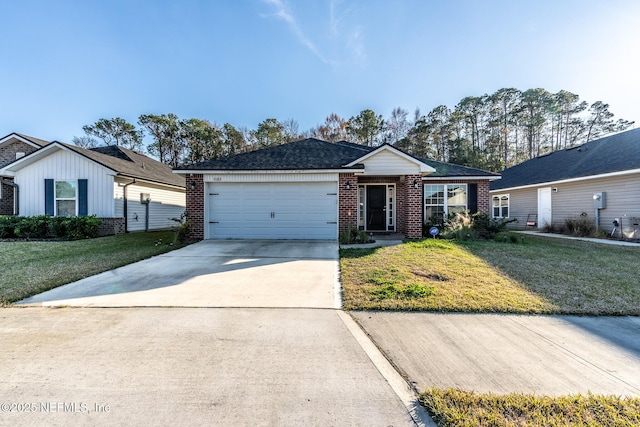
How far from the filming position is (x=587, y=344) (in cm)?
292

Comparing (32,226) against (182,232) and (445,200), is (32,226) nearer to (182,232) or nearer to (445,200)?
(182,232)

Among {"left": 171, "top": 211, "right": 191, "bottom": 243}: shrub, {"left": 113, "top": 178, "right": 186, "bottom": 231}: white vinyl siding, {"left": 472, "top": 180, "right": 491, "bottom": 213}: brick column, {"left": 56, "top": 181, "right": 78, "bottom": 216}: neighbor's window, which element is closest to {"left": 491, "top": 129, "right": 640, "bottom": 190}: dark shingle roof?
{"left": 472, "top": 180, "right": 491, "bottom": 213}: brick column

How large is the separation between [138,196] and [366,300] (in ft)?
45.6

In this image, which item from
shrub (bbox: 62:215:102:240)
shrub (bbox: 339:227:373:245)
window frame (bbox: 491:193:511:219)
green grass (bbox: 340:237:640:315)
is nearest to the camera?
green grass (bbox: 340:237:640:315)

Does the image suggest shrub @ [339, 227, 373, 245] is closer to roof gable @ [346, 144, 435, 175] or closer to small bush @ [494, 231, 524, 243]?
roof gable @ [346, 144, 435, 175]

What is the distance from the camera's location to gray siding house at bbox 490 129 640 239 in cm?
1103

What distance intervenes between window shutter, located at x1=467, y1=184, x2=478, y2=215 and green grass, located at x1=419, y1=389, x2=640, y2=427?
10418 mm

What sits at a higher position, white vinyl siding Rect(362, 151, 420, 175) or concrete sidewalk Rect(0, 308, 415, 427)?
white vinyl siding Rect(362, 151, 420, 175)

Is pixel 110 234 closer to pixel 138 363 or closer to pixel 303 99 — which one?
pixel 138 363

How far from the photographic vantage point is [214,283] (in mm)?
5035

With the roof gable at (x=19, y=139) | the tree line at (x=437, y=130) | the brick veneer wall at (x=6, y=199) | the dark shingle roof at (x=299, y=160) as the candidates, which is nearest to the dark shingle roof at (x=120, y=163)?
the roof gable at (x=19, y=139)

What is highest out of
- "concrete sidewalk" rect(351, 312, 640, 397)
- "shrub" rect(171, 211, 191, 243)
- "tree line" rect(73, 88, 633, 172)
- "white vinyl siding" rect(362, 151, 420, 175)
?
"tree line" rect(73, 88, 633, 172)

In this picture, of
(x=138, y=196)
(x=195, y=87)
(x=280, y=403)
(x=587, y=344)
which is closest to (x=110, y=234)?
(x=138, y=196)

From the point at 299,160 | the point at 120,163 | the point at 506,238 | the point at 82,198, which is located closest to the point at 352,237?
the point at 299,160
